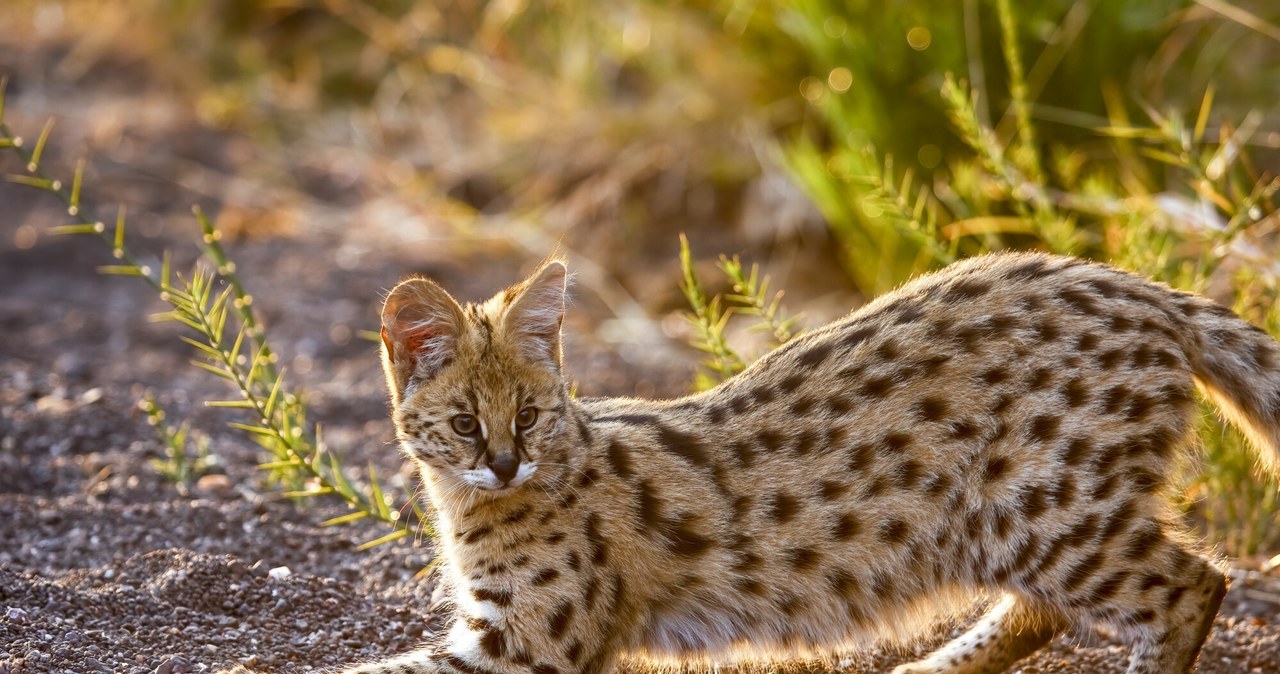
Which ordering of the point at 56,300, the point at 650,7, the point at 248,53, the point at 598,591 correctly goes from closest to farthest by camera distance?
the point at 598,591 < the point at 56,300 < the point at 650,7 < the point at 248,53

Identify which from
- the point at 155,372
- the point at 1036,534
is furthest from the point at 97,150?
the point at 1036,534

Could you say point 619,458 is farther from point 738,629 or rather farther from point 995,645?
point 995,645

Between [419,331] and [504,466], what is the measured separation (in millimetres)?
455

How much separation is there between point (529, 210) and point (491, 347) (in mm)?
5604

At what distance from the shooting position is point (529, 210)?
9.46 meters

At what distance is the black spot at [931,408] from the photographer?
3.91 m

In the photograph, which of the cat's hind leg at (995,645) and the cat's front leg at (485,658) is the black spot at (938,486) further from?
the cat's front leg at (485,658)

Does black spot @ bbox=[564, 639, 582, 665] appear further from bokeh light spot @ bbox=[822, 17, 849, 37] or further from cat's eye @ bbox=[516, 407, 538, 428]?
bokeh light spot @ bbox=[822, 17, 849, 37]

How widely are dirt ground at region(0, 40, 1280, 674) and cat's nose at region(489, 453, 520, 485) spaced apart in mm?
Result: 766

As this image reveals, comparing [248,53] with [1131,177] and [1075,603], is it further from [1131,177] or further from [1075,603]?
[1075,603]

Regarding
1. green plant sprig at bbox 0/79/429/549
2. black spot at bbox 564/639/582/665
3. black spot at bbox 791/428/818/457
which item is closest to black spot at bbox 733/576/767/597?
black spot at bbox 791/428/818/457

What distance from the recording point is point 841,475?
395cm

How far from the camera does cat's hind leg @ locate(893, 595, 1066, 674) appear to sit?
14.0ft

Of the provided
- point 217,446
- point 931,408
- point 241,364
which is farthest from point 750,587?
point 217,446
